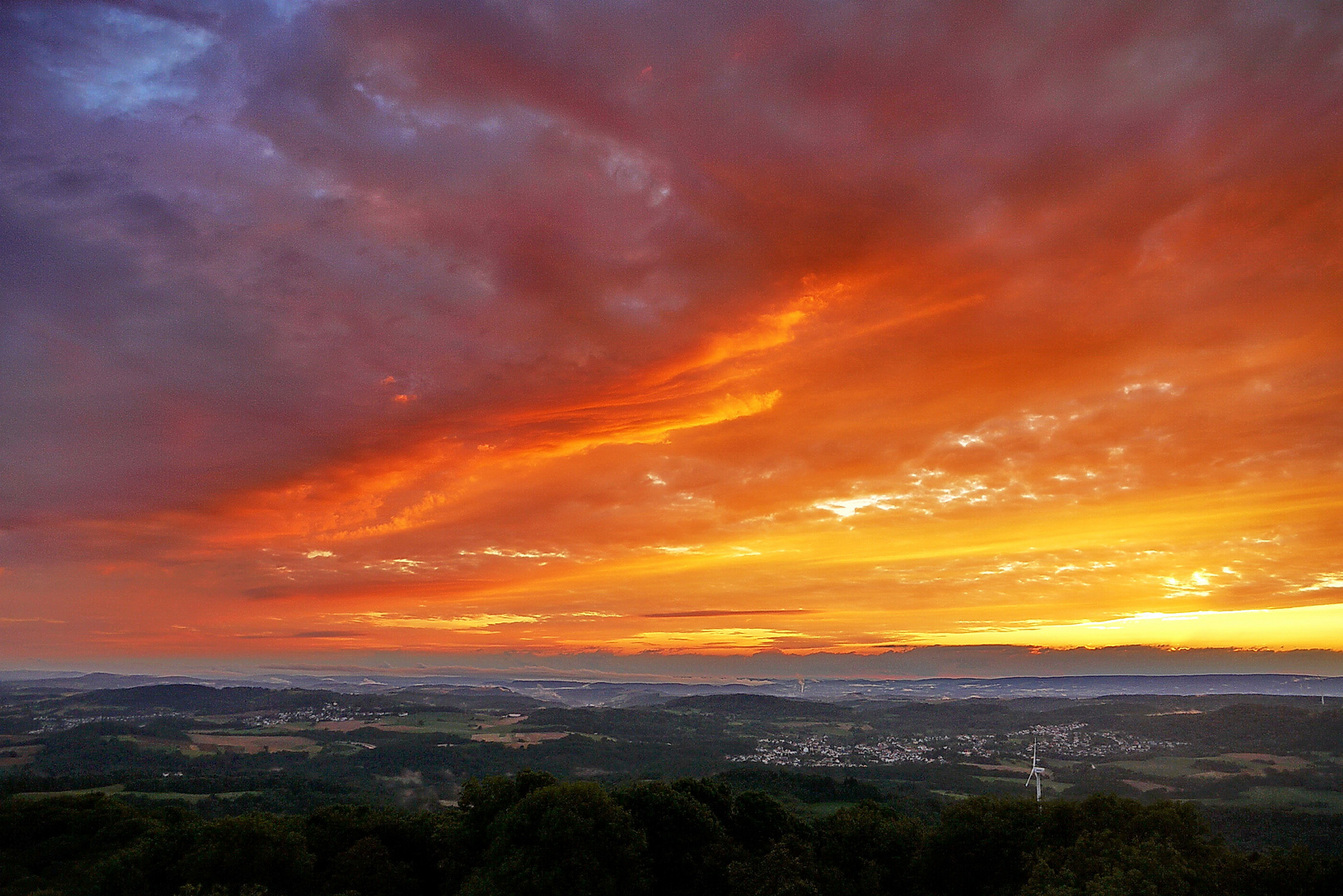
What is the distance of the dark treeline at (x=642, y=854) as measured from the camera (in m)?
39.7

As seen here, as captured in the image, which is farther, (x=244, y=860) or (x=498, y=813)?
(x=498, y=813)

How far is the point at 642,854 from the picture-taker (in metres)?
51.3

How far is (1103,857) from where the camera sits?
125 feet

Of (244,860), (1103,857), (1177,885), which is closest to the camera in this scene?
(1177,885)

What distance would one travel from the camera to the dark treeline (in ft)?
130

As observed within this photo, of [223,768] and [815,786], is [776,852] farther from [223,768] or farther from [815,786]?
[223,768]

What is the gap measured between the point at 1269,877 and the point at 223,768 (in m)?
231

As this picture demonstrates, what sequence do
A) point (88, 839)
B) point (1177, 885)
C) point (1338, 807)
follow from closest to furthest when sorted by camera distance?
point (1177, 885) < point (88, 839) < point (1338, 807)

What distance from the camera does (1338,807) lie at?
455 ft

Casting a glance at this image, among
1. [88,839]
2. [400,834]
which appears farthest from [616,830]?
[88,839]

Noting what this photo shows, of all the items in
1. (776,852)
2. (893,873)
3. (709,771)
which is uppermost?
(776,852)

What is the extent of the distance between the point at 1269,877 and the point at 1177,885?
37.1 feet

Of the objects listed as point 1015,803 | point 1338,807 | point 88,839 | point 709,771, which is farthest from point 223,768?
point 1338,807

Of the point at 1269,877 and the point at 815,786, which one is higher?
the point at 1269,877
